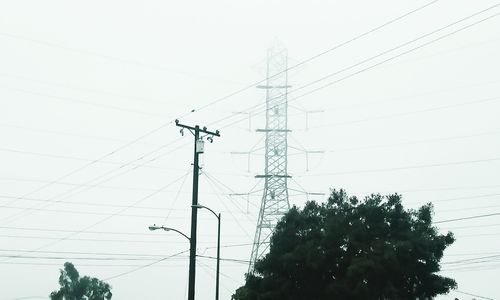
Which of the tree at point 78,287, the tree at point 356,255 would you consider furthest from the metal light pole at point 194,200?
the tree at point 78,287

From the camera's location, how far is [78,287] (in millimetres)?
112312

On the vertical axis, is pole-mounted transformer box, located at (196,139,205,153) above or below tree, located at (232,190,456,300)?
above

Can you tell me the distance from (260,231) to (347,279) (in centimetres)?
1414

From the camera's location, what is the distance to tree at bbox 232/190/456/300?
3494cm

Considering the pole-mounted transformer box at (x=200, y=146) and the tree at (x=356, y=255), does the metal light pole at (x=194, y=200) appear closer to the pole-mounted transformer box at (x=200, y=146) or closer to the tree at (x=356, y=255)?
the pole-mounted transformer box at (x=200, y=146)

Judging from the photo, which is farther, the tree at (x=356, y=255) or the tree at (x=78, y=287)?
the tree at (x=78, y=287)

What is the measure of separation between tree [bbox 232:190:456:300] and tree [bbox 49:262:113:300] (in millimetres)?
79684

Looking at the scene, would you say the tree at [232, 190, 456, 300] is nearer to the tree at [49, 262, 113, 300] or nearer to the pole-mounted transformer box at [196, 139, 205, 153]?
the pole-mounted transformer box at [196, 139, 205, 153]

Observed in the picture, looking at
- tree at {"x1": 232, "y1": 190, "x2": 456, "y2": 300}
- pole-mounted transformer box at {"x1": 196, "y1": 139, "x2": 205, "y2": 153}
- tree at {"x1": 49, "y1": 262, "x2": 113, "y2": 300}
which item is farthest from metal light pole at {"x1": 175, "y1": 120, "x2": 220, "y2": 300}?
tree at {"x1": 49, "y1": 262, "x2": 113, "y2": 300}

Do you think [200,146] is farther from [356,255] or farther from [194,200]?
[356,255]

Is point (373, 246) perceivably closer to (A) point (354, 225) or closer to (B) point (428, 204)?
(A) point (354, 225)

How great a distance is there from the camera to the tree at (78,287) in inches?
4402

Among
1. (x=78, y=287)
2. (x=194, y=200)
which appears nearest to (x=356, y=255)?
(x=194, y=200)

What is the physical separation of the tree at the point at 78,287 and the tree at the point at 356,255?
79.7m
